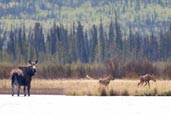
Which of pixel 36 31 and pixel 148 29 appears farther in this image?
pixel 148 29

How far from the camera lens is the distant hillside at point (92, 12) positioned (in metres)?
157

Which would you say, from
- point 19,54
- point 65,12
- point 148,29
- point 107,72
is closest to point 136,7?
point 148,29

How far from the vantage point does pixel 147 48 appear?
9431 centimetres

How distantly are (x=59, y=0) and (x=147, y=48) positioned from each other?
8914 cm

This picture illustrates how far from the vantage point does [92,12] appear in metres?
165
